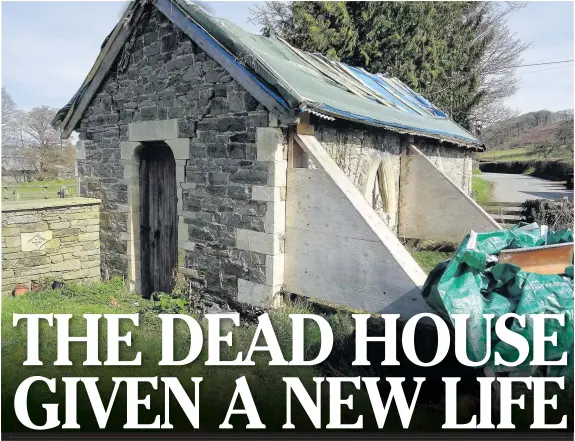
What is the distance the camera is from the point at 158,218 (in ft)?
25.5

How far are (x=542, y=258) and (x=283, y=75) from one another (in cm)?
378

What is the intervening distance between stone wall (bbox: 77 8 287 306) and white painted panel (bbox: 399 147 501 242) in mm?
4471

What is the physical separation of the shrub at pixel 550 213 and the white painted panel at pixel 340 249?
7.50 m

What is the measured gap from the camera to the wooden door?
756cm

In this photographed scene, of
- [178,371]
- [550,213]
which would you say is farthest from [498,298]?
[550,213]

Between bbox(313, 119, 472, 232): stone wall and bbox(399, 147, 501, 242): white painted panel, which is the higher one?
bbox(313, 119, 472, 232): stone wall

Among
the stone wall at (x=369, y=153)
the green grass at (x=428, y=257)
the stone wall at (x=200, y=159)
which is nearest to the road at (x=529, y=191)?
the stone wall at (x=369, y=153)

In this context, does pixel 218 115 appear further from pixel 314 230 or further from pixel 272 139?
pixel 314 230

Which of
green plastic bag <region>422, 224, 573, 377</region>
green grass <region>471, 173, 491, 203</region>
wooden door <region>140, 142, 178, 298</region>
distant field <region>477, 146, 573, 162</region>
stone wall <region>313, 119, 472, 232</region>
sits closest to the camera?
green plastic bag <region>422, 224, 573, 377</region>

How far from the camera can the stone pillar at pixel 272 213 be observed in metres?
5.55

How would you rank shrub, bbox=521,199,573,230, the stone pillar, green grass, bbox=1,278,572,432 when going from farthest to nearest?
1. shrub, bbox=521,199,573,230
2. the stone pillar
3. green grass, bbox=1,278,572,432

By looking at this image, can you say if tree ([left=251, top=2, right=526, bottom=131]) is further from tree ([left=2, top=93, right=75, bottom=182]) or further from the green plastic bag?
the green plastic bag

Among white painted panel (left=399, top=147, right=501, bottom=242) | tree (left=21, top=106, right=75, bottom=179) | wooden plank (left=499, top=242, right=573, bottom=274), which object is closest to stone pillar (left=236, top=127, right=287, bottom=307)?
wooden plank (left=499, top=242, right=573, bottom=274)

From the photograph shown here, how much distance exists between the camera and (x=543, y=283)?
366 cm
